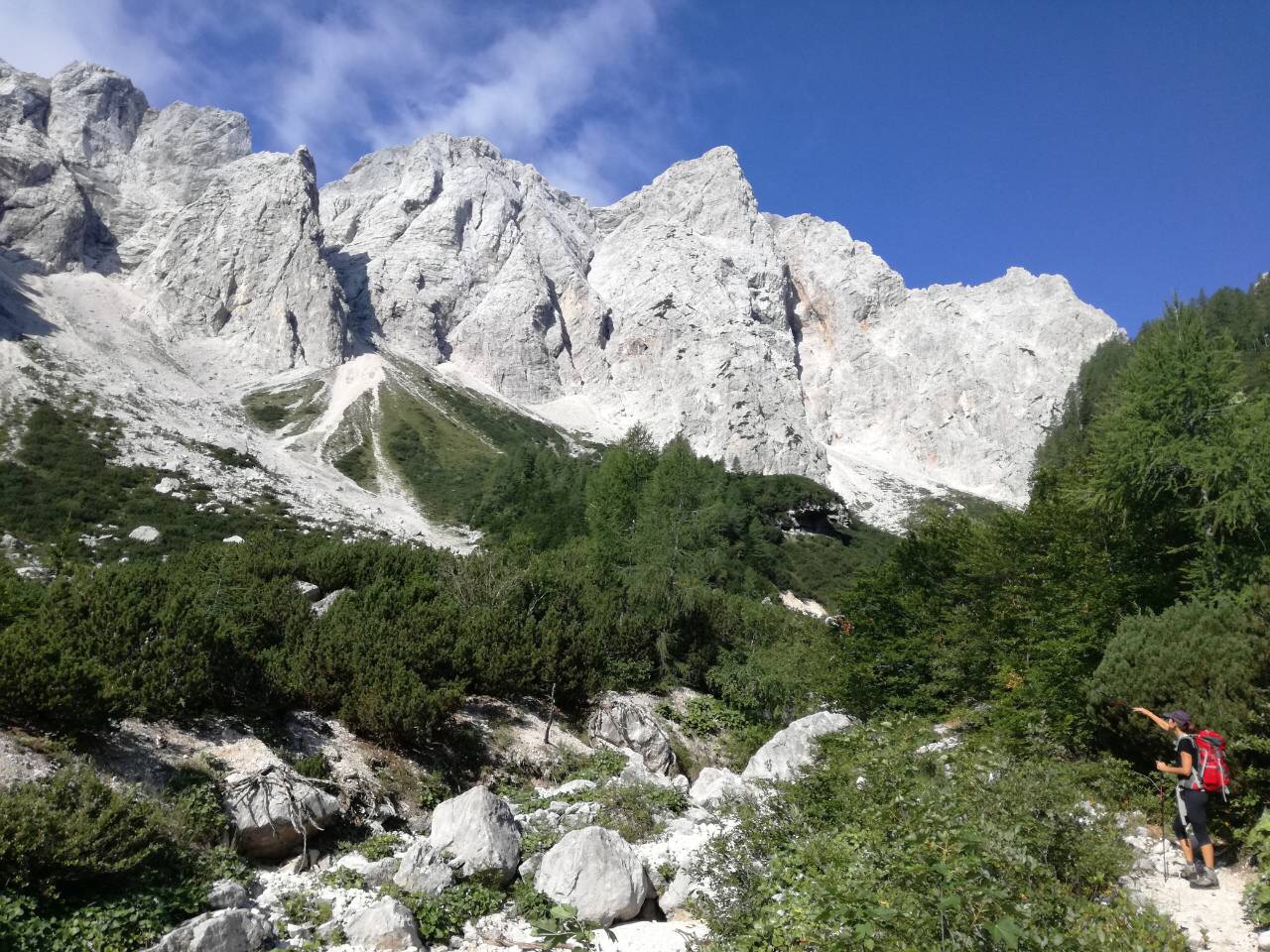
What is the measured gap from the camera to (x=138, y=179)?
151 meters

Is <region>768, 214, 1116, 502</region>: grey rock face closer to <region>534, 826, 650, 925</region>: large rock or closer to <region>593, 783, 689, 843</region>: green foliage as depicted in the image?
<region>593, 783, 689, 843</region>: green foliage

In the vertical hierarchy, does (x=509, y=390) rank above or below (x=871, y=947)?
above

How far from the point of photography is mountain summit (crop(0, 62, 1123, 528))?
354 feet

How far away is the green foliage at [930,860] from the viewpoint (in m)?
4.78

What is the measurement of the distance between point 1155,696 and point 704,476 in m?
38.7

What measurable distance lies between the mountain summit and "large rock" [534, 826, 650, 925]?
75.4 m

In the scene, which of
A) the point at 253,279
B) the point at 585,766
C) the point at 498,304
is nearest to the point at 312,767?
the point at 585,766

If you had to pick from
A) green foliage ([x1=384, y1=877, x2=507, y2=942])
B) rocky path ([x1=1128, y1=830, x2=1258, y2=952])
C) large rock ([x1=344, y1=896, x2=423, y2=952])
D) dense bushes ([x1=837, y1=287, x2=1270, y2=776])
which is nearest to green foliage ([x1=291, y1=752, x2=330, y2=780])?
green foliage ([x1=384, y1=877, x2=507, y2=942])

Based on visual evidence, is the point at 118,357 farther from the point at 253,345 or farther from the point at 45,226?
the point at 45,226

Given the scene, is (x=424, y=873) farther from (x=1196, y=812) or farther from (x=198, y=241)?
(x=198, y=241)

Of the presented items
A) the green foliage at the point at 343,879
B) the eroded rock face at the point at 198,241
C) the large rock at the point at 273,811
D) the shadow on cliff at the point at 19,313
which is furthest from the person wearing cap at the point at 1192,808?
the eroded rock face at the point at 198,241

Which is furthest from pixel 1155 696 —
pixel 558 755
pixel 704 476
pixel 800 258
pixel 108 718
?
pixel 800 258

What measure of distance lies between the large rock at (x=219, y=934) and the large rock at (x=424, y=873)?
5.44 feet

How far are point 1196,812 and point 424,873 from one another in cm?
831
